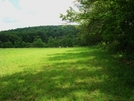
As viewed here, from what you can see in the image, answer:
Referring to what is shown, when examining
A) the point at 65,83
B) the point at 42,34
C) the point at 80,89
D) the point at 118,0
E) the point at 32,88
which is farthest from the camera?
the point at 42,34

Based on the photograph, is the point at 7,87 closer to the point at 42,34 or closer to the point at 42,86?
the point at 42,86

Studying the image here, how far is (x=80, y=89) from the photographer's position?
734 centimetres

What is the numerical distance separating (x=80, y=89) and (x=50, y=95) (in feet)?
4.16

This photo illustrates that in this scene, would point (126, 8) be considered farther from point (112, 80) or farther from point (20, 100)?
point (20, 100)

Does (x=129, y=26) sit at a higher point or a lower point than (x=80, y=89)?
higher

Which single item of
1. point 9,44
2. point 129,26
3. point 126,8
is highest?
point 126,8

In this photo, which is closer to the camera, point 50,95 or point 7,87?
point 50,95

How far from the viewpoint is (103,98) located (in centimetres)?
618

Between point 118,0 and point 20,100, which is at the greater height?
point 118,0

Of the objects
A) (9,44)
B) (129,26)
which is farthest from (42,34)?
(129,26)

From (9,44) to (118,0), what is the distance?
344ft

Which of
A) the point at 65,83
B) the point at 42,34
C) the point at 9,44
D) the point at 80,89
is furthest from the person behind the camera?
the point at 42,34

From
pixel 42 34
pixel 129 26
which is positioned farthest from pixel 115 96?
pixel 42 34

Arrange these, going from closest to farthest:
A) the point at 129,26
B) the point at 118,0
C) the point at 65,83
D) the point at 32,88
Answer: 1. the point at 32,88
2. the point at 65,83
3. the point at 118,0
4. the point at 129,26
